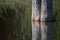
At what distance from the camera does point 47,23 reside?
85.6 inches

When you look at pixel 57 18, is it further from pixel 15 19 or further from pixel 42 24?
pixel 42 24

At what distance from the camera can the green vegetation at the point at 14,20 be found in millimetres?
5137

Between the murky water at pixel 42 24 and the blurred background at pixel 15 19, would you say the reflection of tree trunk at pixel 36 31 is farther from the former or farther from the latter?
the blurred background at pixel 15 19

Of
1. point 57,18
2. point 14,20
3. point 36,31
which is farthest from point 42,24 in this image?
point 14,20

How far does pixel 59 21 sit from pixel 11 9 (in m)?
1.27

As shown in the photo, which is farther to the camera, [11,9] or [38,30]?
[11,9]

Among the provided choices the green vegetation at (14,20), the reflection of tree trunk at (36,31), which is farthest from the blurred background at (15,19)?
the reflection of tree trunk at (36,31)

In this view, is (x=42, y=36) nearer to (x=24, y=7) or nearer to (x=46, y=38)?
(x=46, y=38)

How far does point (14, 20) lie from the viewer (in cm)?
520

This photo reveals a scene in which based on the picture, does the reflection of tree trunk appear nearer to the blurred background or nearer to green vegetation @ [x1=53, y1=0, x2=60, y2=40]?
green vegetation @ [x1=53, y1=0, x2=60, y2=40]

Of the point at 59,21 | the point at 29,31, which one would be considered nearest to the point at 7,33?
the point at 29,31

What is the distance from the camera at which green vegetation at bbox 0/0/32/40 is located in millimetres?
5137

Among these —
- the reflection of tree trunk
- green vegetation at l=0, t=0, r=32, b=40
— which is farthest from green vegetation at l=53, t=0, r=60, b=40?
the reflection of tree trunk

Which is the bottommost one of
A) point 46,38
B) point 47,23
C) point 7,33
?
point 7,33
